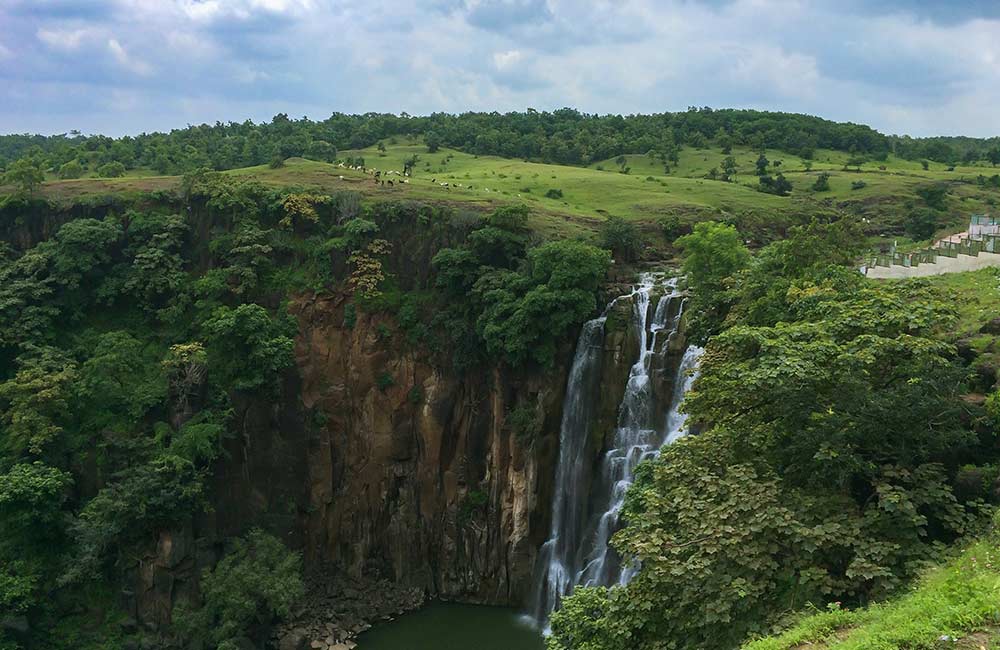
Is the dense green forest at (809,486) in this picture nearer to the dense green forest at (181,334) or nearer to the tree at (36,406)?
the dense green forest at (181,334)

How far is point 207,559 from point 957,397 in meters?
22.0

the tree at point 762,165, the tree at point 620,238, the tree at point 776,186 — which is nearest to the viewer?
the tree at point 620,238

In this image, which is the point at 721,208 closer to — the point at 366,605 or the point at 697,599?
the point at 366,605

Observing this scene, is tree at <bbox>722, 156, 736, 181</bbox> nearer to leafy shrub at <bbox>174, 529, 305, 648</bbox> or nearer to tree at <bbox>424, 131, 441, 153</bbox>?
tree at <bbox>424, 131, 441, 153</bbox>

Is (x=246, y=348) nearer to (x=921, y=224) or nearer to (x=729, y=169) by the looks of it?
(x=921, y=224)

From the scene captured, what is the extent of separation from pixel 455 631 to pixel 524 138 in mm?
45379

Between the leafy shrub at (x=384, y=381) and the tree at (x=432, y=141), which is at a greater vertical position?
the tree at (x=432, y=141)

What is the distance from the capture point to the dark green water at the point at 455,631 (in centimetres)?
2325

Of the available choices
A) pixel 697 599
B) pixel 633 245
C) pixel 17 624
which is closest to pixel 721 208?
pixel 633 245

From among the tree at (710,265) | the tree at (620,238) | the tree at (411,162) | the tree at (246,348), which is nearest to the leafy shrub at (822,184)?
the tree at (620,238)

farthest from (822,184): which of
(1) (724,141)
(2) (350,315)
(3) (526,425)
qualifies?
(2) (350,315)

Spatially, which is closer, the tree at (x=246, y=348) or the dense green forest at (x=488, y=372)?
the dense green forest at (x=488, y=372)

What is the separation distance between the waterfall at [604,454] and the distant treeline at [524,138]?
109ft

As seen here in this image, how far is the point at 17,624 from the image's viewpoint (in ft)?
69.3
